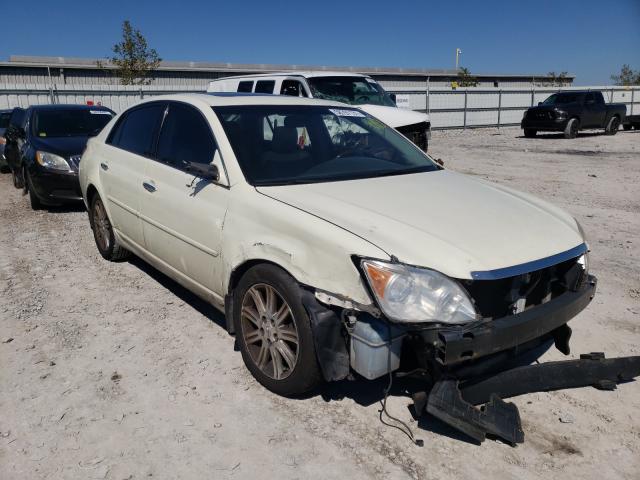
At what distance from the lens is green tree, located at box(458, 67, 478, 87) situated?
4952cm

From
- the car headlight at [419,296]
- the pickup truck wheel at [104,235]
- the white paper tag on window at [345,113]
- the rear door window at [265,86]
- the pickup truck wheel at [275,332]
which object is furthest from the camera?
the rear door window at [265,86]

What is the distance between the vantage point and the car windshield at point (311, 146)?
11.5 ft

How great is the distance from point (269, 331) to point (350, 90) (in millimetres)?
8891

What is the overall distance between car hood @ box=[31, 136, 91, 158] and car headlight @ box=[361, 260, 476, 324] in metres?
6.67

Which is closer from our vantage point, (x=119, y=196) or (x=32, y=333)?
(x=32, y=333)

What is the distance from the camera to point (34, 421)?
293cm

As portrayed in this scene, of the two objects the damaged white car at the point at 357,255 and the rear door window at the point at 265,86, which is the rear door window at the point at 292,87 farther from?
the damaged white car at the point at 357,255

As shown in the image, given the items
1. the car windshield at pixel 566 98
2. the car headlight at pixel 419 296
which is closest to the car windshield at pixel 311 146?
the car headlight at pixel 419 296

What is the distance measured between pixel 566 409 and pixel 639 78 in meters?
62.6

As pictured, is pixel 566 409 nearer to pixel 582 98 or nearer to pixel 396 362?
pixel 396 362

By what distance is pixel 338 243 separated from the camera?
8.79ft

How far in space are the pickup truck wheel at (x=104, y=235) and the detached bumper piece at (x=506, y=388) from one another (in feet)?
12.4

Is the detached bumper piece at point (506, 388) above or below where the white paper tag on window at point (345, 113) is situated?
below

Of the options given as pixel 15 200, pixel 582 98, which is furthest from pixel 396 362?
pixel 582 98
